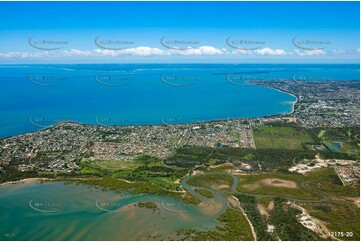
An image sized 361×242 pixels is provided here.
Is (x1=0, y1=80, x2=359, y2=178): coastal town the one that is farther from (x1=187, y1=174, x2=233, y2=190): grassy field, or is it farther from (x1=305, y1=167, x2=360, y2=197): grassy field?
(x1=305, y1=167, x2=360, y2=197): grassy field

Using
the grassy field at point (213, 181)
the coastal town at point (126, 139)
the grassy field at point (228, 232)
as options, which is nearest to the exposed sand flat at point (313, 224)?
the grassy field at point (228, 232)

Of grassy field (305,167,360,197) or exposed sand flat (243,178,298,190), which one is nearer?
grassy field (305,167,360,197)

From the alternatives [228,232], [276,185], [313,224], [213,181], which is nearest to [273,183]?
[276,185]

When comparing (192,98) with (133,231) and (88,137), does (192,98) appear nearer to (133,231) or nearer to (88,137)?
A: (88,137)

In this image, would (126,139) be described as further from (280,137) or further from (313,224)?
(313,224)

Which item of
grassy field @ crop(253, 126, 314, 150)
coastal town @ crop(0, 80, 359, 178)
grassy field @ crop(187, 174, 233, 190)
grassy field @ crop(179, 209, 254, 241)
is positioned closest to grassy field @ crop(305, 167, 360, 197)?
→ grassy field @ crop(187, 174, 233, 190)

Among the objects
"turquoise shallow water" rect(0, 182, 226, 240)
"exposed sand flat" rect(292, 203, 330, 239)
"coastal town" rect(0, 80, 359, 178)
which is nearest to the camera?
"exposed sand flat" rect(292, 203, 330, 239)
